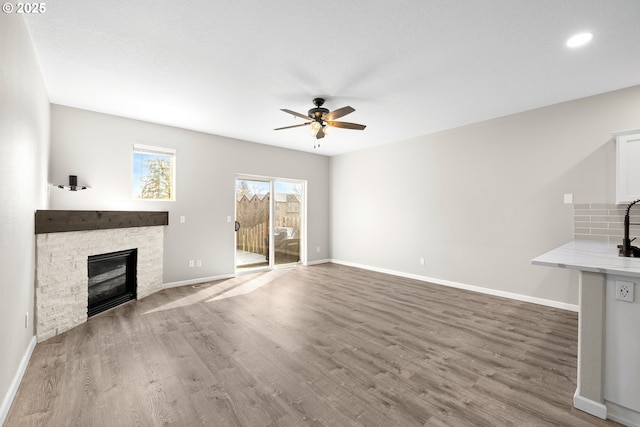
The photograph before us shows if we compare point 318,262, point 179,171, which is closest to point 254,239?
point 318,262

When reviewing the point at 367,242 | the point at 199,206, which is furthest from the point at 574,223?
the point at 199,206

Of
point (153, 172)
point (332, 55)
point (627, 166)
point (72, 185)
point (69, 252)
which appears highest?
point (332, 55)

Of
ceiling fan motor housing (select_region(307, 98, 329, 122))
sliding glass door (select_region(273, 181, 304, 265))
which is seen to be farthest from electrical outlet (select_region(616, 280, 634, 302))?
sliding glass door (select_region(273, 181, 304, 265))

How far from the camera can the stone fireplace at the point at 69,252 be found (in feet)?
9.55

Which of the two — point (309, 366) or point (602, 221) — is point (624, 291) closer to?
point (309, 366)

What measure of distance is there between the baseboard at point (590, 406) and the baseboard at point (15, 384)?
145 inches

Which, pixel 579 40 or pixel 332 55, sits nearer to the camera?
pixel 579 40

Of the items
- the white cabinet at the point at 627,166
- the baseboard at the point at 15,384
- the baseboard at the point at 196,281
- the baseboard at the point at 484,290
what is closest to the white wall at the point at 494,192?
the baseboard at the point at 484,290

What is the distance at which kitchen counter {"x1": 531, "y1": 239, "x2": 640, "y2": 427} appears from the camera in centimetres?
170

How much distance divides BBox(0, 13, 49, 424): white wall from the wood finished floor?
13.6 inches

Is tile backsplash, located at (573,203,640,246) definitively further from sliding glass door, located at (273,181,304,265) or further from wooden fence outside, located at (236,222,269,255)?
wooden fence outside, located at (236,222,269,255)

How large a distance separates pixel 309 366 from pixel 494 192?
3.91 m

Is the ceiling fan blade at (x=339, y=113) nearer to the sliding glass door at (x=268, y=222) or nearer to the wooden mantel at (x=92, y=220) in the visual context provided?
the sliding glass door at (x=268, y=222)

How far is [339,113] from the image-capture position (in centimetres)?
334
